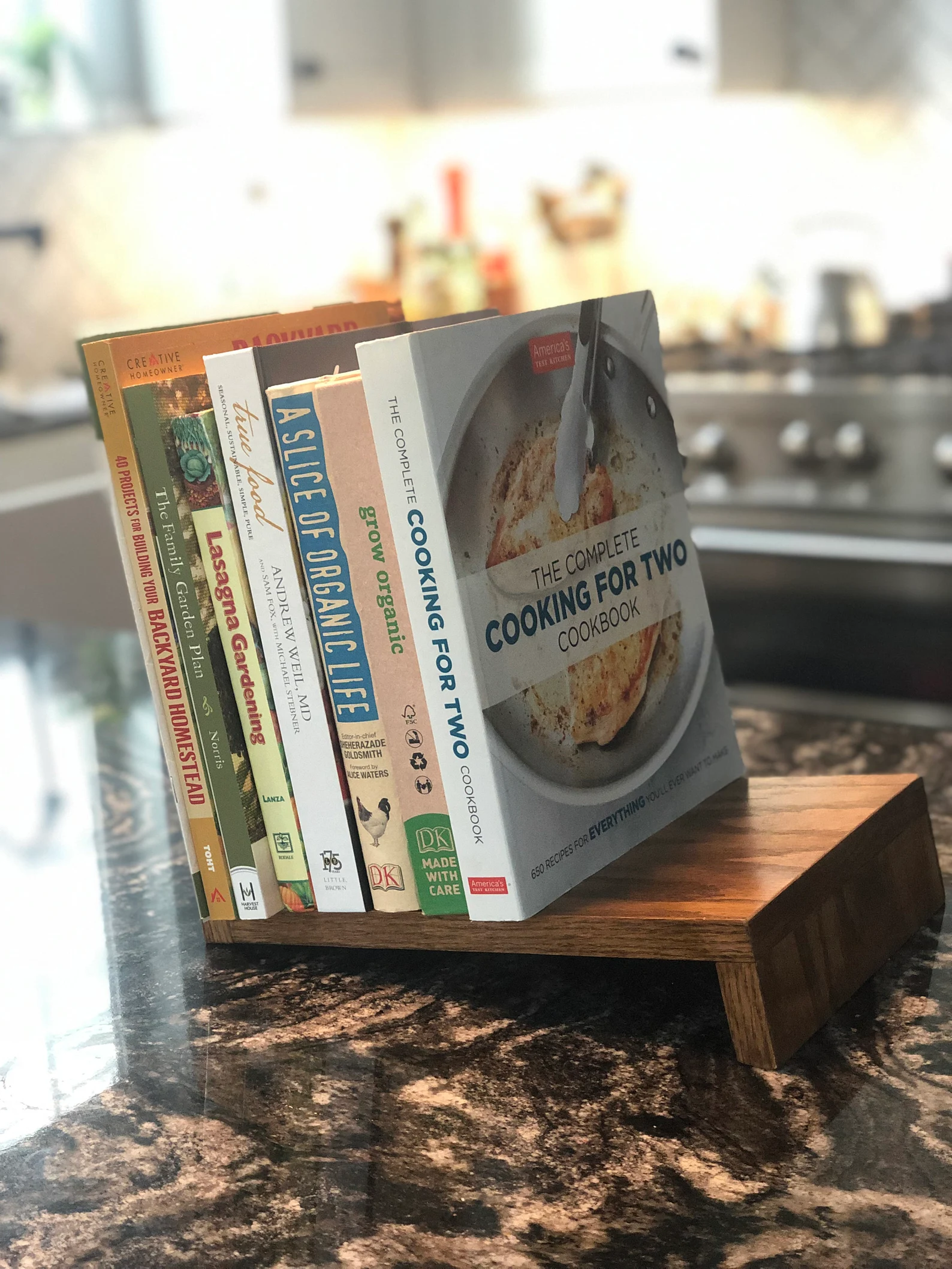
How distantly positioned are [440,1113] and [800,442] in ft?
6.96

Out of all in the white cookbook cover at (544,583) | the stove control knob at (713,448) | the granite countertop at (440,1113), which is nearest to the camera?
the granite countertop at (440,1113)

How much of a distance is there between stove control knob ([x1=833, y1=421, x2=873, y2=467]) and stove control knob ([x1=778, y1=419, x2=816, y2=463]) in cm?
7

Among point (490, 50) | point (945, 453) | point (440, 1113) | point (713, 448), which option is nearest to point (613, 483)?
point (440, 1113)

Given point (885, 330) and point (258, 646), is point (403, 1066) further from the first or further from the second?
point (885, 330)

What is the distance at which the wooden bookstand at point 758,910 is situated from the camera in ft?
1.89

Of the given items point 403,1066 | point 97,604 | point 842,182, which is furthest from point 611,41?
point 403,1066

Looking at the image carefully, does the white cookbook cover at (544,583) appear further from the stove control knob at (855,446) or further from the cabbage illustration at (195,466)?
the stove control knob at (855,446)

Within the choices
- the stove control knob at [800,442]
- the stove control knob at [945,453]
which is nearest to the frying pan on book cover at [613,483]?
the stove control knob at [945,453]

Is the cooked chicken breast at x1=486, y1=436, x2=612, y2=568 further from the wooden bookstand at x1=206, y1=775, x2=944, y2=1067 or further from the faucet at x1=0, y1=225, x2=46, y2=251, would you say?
the faucet at x1=0, y1=225, x2=46, y2=251

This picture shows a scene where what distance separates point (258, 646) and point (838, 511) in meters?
1.99

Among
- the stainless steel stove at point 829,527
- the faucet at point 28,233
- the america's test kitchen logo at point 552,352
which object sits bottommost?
the stainless steel stove at point 829,527

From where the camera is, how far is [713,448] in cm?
266

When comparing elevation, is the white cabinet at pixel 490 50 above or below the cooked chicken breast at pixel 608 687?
above

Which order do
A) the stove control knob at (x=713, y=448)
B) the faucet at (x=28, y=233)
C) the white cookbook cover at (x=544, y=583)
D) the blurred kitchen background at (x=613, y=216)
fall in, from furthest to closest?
the faucet at (x=28, y=233) → the stove control knob at (x=713, y=448) → the blurred kitchen background at (x=613, y=216) → the white cookbook cover at (x=544, y=583)
